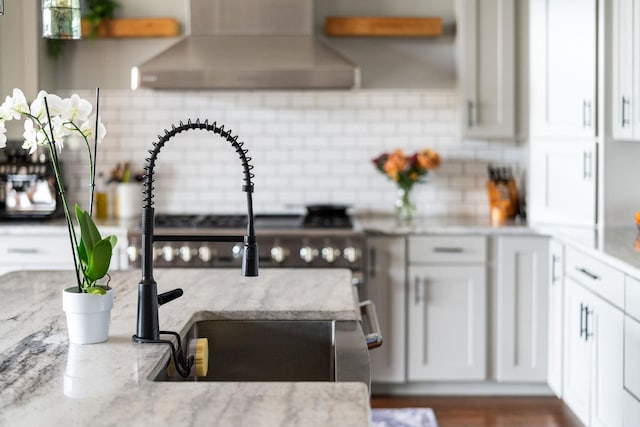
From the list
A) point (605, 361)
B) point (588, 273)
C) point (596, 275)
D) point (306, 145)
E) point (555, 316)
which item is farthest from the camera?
point (306, 145)

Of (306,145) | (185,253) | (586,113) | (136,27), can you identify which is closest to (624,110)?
(586,113)

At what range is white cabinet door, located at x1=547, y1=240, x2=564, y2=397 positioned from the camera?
4621 millimetres

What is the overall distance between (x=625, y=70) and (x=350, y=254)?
65.0 inches

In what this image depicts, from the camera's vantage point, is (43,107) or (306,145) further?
(306,145)

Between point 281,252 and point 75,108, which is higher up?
point 75,108

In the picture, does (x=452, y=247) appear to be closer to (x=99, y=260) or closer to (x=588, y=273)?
(x=588, y=273)

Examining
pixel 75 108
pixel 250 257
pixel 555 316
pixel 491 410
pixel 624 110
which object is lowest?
pixel 491 410

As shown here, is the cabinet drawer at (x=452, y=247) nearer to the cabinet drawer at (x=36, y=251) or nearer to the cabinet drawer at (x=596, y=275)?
the cabinet drawer at (x=596, y=275)

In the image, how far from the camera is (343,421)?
1.67 meters

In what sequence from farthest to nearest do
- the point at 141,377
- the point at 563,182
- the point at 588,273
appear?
1. the point at 563,182
2. the point at 588,273
3. the point at 141,377

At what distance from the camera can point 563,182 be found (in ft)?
15.9

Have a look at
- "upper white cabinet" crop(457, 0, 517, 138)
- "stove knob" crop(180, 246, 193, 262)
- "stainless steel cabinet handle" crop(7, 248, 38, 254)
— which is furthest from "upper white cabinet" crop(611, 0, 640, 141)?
"stainless steel cabinet handle" crop(7, 248, 38, 254)

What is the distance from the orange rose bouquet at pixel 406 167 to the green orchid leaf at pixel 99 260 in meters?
3.07

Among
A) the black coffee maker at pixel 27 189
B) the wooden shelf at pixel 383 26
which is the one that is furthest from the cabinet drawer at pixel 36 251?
the wooden shelf at pixel 383 26
